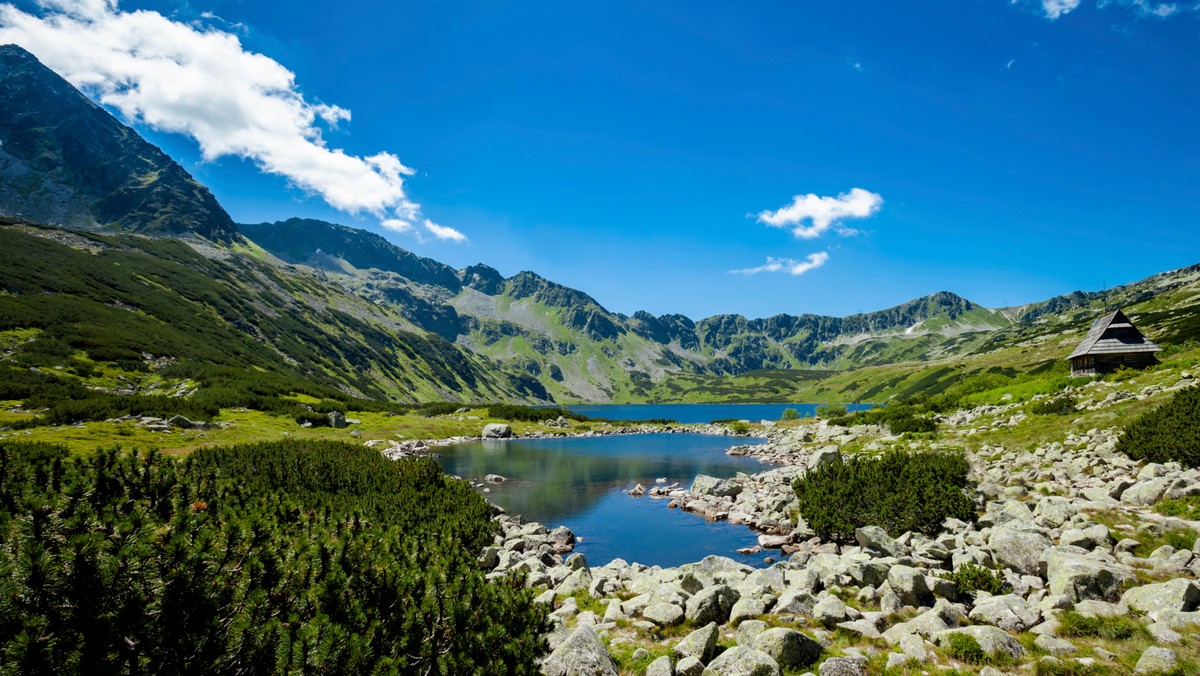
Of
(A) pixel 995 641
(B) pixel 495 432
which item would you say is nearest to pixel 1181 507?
(A) pixel 995 641

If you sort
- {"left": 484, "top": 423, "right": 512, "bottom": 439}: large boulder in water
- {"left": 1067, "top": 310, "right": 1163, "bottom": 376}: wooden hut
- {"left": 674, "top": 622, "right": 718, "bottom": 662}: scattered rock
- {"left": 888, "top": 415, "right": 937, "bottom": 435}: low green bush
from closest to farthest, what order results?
{"left": 674, "top": 622, "right": 718, "bottom": 662}: scattered rock, {"left": 888, "top": 415, "right": 937, "bottom": 435}: low green bush, {"left": 1067, "top": 310, "right": 1163, "bottom": 376}: wooden hut, {"left": 484, "top": 423, "right": 512, "bottom": 439}: large boulder in water

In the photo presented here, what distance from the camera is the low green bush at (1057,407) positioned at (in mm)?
34438

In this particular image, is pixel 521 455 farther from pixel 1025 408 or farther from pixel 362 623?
pixel 362 623

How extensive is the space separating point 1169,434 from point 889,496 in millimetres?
11862

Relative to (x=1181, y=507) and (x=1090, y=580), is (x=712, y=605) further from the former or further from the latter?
(x=1181, y=507)

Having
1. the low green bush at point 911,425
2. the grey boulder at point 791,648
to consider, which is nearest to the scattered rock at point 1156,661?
the grey boulder at point 791,648

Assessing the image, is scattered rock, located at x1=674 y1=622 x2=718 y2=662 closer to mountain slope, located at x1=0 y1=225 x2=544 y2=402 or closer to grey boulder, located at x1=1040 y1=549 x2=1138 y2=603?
grey boulder, located at x1=1040 y1=549 x2=1138 y2=603

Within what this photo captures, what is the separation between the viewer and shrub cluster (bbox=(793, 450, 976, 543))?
22.9 meters

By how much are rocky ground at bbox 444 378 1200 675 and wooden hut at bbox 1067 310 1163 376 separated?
36678 mm

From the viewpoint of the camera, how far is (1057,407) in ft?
115

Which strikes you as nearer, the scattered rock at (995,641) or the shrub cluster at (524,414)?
the scattered rock at (995,641)

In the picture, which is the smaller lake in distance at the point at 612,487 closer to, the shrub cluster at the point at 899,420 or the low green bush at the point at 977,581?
the low green bush at the point at 977,581

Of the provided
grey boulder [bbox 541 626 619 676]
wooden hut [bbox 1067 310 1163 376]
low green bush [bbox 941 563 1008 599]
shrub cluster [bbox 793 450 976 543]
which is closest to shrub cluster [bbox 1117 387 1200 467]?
shrub cluster [bbox 793 450 976 543]

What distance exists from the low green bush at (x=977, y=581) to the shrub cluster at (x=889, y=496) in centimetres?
906
